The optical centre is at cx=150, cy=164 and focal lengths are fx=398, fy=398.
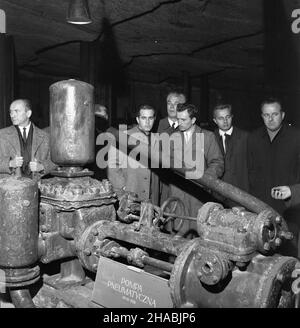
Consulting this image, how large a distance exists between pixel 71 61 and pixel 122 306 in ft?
21.2

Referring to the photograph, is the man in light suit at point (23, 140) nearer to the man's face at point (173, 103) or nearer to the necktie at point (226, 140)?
the man's face at point (173, 103)

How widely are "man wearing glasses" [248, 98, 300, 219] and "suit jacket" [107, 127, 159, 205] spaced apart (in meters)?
0.82

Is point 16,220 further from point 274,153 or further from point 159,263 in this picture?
point 274,153

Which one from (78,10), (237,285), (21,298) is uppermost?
(78,10)

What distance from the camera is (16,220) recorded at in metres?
1.89

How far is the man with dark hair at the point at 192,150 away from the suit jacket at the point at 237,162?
0.64 ft

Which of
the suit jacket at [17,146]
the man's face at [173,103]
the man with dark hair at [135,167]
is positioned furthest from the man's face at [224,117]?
the suit jacket at [17,146]

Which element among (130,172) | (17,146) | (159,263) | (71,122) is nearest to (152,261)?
(159,263)

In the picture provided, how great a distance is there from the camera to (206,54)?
6.37 meters

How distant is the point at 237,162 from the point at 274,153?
365 millimetres

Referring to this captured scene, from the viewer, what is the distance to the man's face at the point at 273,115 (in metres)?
2.87

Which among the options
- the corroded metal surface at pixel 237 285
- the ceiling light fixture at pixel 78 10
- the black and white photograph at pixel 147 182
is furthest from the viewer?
the ceiling light fixture at pixel 78 10
